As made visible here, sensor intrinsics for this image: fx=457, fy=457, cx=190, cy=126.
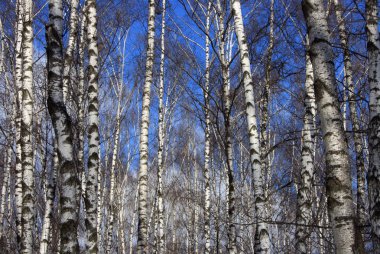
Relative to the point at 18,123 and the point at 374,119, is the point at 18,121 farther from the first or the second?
the point at 374,119

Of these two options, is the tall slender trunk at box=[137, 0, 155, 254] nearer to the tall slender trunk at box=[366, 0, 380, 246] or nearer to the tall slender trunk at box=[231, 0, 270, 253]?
the tall slender trunk at box=[231, 0, 270, 253]

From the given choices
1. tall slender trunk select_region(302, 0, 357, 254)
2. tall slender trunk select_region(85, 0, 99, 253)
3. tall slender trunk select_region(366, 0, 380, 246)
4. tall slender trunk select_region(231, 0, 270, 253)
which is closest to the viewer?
tall slender trunk select_region(302, 0, 357, 254)

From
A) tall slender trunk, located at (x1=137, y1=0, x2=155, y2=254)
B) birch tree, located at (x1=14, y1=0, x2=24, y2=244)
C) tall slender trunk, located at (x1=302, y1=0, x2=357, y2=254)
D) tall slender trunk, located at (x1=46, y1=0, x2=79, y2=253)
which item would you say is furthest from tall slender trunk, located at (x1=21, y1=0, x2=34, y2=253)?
tall slender trunk, located at (x1=302, y1=0, x2=357, y2=254)

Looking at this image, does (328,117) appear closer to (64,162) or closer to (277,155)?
(64,162)

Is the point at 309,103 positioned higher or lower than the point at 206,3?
lower

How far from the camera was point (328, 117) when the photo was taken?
9.36 feet

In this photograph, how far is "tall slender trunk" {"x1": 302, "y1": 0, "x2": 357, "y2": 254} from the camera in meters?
2.65

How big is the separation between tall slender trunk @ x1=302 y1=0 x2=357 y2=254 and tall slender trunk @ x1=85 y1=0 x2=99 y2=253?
148 inches

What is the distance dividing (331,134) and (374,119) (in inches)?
56.4

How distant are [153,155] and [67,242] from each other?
1860 centimetres

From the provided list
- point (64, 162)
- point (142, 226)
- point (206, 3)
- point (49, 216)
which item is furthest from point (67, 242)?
point (206, 3)

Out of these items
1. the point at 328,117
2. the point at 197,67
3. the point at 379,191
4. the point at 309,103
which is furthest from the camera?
the point at 197,67

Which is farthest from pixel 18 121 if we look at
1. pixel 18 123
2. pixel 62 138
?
pixel 62 138

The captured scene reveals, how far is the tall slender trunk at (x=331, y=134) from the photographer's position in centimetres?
265
